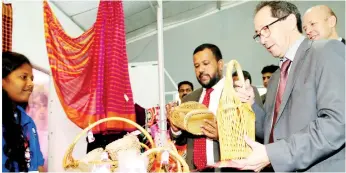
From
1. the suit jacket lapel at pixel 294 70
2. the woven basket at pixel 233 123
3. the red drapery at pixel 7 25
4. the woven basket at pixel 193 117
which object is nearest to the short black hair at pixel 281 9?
the suit jacket lapel at pixel 294 70

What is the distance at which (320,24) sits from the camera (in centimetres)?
203

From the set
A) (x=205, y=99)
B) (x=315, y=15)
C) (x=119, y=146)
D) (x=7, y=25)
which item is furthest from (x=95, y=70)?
(x=315, y=15)

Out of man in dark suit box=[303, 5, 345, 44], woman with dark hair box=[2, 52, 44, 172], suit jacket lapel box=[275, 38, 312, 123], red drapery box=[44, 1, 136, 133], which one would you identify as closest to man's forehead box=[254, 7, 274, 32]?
suit jacket lapel box=[275, 38, 312, 123]

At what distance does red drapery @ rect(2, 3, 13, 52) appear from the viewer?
235cm

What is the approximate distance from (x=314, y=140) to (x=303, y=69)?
0.23 metres

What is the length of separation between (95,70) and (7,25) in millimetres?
638

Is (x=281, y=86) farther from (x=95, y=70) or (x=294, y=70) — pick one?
(x=95, y=70)

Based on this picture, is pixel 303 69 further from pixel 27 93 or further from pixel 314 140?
pixel 27 93

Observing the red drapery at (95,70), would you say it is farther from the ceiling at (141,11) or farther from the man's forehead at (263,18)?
the man's forehead at (263,18)

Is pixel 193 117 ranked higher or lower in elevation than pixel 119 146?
higher

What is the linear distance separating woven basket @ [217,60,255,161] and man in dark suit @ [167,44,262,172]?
75cm

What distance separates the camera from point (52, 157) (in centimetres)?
345

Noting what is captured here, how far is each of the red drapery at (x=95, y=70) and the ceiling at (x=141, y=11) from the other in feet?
3.51

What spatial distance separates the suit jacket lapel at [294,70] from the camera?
1160 mm
